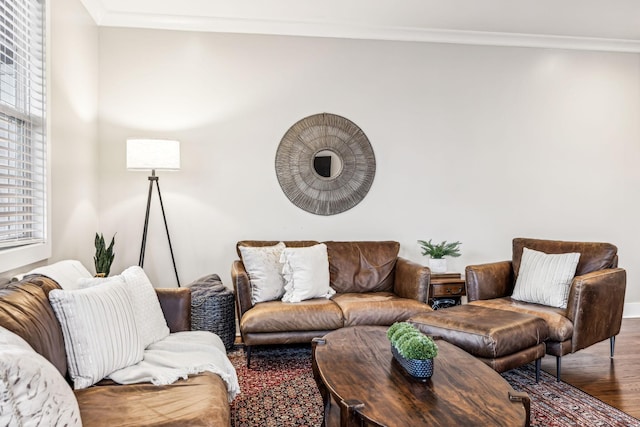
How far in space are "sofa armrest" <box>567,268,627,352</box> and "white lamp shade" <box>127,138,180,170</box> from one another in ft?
10.1

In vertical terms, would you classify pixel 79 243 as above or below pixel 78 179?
below

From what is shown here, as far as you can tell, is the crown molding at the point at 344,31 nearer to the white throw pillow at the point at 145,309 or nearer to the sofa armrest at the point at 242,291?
the sofa armrest at the point at 242,291

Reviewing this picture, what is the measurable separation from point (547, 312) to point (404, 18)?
2655mm

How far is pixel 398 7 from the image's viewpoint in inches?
147

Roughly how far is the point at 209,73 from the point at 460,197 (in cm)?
261

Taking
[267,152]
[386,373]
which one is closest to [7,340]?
[386,373]

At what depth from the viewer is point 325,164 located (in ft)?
13.7

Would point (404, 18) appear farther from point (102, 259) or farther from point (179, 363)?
point (179, 363)

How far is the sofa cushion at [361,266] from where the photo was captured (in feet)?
12.4

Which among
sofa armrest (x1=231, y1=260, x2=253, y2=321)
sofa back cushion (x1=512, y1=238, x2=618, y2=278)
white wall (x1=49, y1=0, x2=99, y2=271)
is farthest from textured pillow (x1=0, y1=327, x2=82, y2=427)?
sofa back cushion (x1=512, y1=238, x2=618, y2=278)

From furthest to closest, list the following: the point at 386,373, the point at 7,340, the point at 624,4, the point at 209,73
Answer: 1. the point at 209,73
2. the point at 624,4
3. the point at 386,373
4. the point at 7,340

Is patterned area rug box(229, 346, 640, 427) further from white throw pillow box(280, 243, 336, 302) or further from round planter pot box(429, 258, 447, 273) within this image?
round planter pot box(429, 258, 447, 273)

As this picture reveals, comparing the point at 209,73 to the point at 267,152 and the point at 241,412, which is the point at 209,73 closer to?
the point at 267,152

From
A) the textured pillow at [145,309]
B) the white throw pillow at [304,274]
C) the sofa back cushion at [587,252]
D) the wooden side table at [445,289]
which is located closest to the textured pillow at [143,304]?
the textured pillow at [145,309]
